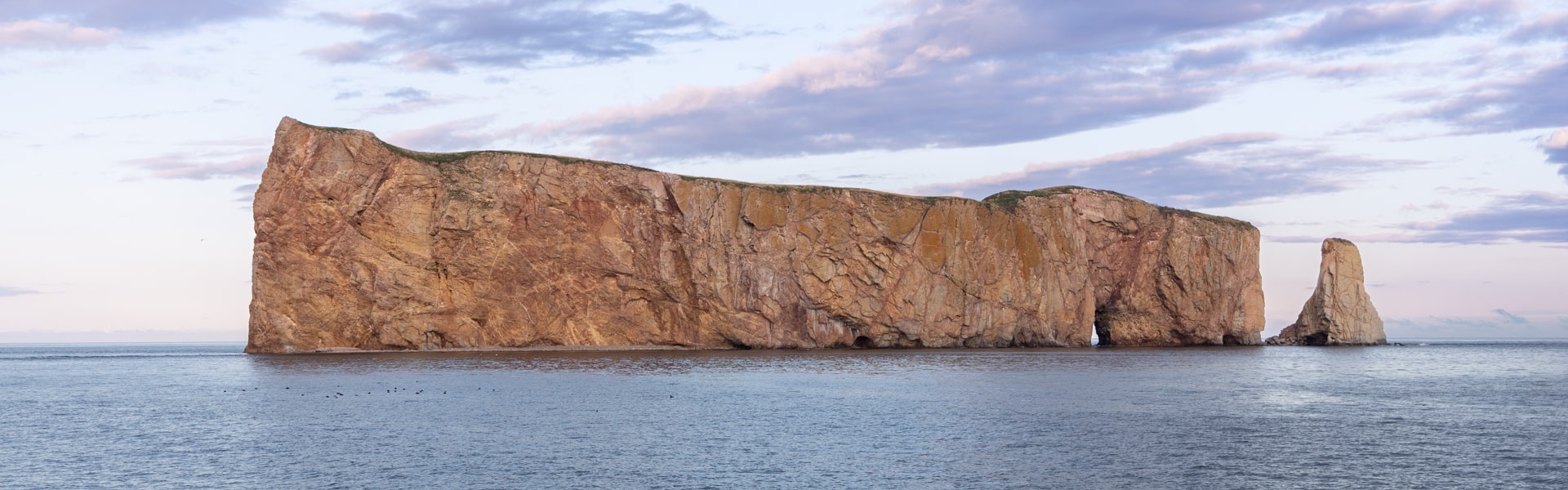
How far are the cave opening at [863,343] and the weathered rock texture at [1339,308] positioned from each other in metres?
44.5

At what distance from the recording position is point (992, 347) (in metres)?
96.9

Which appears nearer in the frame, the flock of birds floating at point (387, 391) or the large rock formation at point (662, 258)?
the flock of birds floating at point (387, 391)

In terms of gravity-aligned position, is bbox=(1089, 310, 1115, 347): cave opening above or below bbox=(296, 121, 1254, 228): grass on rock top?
below

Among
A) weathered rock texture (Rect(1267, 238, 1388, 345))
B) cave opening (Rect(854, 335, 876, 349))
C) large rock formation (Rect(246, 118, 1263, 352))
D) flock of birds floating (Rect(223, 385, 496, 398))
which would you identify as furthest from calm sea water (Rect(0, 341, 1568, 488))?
weathered rock texture (Rect(1267, 238, 1388, 345))

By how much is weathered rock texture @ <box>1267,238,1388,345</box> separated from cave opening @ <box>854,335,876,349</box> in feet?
146

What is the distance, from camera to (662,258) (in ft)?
285

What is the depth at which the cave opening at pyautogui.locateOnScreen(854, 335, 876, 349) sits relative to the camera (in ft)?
308

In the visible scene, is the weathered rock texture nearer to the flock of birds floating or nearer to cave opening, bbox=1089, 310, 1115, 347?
cave opening, bbox=1089, 310, 1115, 347

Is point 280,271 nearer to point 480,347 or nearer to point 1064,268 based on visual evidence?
point 480,347

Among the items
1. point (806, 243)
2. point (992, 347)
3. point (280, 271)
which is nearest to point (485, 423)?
point (280, 271)

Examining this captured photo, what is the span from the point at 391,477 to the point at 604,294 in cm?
5992

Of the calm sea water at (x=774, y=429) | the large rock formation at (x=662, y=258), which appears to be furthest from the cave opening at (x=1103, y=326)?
the calm sea water at (x=774, y=429)

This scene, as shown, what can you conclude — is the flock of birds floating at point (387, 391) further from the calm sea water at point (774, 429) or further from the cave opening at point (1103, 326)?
the cave opening at point (1103, 326)

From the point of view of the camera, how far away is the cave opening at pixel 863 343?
9375 centimetres
